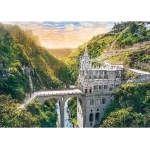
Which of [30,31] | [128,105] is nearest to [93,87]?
[128,105]

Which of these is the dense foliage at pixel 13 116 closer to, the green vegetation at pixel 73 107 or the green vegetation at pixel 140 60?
the green vegetation at pixel 73 107

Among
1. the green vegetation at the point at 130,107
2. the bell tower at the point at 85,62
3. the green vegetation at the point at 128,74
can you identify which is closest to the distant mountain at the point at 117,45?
the bell tower at the point at 85,62

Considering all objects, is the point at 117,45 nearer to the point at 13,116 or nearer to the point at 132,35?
the point at 132,35

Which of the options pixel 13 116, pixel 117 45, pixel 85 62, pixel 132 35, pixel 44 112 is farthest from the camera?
pixel 117 45

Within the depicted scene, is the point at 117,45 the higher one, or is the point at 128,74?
the point at 117,45

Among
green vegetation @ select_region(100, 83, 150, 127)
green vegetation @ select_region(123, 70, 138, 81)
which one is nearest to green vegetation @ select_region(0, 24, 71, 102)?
green vegetation @ select_region(100, 83, 150, 127)

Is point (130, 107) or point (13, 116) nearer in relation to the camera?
point (13, 116)

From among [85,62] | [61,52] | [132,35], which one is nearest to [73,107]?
[85,62]

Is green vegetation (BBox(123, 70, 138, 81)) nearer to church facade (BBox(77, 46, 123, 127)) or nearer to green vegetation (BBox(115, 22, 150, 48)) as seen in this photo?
church facade (BBox(77, 46, 123, 127))
